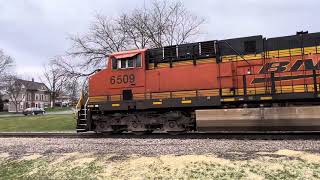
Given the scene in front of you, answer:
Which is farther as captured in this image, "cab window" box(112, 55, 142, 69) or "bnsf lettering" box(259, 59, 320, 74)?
"cab window" box(112, 55, 142, 69)

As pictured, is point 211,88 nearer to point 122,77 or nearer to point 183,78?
point 183,78

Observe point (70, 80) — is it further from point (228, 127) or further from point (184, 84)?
point (228, 127)

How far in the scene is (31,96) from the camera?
119m

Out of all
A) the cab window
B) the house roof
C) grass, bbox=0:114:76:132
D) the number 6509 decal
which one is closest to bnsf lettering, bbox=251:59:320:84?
the cab window

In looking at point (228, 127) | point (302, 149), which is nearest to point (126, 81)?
point (228, 127)

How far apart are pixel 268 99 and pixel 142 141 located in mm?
4577

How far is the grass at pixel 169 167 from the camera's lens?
311 inches

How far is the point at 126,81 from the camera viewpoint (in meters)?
16.2

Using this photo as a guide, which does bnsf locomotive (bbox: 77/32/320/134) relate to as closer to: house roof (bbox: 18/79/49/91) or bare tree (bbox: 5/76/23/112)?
bare tree (bbox: 5/76/23/112)

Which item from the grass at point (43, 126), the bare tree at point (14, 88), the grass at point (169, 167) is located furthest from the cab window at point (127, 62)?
the bare tree at point (14, 88)

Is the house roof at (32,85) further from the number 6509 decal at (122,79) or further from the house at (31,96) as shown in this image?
the number 6509 decal at (122,79)

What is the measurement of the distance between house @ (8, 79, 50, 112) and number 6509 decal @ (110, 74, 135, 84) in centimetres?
9548

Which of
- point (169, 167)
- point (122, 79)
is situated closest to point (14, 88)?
point (122, 79)

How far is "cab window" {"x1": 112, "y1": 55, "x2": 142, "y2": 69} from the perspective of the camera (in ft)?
52.7
